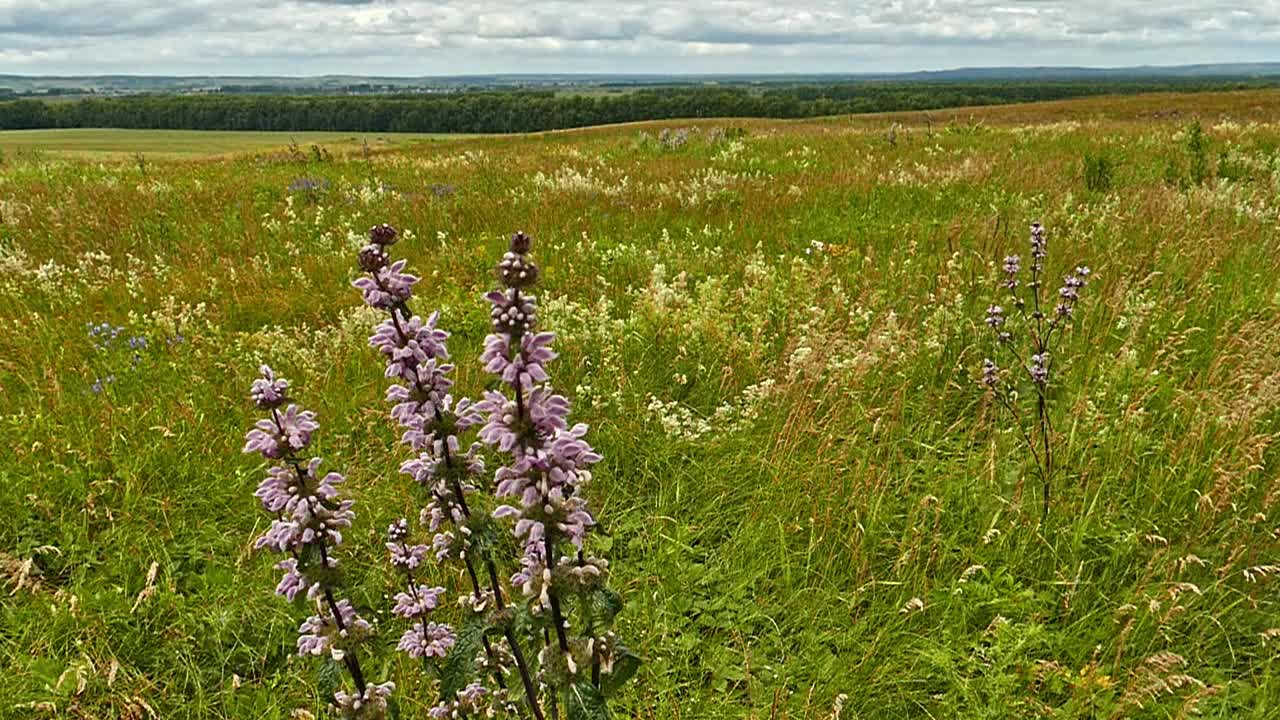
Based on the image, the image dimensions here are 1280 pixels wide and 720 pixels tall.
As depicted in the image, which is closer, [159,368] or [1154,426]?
[1154,426]

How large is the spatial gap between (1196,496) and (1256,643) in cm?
93

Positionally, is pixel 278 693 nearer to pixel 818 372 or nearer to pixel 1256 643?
pixel 818 372

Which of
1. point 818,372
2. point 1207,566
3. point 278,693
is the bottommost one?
point 278,693

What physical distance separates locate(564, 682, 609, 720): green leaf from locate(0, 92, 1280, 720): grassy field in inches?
47.8

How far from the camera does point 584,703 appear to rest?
1.84m

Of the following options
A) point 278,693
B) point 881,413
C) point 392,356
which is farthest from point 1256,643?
point 278,693

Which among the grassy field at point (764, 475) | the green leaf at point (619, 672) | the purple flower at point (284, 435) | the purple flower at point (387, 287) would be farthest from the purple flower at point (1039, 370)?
the purple flower at point (284, 435)

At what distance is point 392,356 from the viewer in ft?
5.85

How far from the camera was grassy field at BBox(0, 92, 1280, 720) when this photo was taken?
10.4ft

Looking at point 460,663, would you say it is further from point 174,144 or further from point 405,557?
point 174,144

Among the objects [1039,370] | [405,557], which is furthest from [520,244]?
[1039,370]

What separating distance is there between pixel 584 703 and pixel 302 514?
2.90 feet

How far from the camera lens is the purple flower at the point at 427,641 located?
2441 mm

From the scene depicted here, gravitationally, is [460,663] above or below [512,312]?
below
